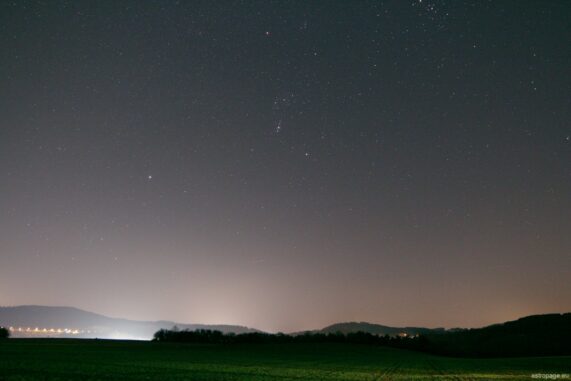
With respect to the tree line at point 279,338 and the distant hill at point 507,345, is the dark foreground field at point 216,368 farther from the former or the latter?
the distant hill at point 507,345

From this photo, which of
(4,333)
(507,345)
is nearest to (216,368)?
(4,333)

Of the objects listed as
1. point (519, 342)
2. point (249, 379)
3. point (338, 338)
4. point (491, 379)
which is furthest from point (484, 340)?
point (249, 379)

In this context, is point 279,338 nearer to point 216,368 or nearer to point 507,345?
point 507,345

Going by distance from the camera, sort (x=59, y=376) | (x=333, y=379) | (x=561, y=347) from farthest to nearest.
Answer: (x=561, y=347) < (x=333, y=379) < (x=59, y=376)

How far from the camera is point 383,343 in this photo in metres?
153

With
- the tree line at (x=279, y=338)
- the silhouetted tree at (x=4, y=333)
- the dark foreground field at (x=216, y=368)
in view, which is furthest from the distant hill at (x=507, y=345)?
the silhouetted tree at (x=4, y=333)

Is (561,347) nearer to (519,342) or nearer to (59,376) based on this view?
(519,342)

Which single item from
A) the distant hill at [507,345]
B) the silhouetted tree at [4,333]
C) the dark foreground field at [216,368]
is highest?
the silhouetted tree at [4,333]

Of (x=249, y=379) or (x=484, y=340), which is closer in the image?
(x=249, y=379)

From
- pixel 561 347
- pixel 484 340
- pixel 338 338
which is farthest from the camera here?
pixel 484 340

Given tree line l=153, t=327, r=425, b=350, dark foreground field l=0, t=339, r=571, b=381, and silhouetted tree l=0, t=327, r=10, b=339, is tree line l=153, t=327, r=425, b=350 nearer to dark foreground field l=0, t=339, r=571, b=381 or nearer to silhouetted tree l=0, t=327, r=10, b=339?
silhouetted tree l=0, t=327, r=10, b=339

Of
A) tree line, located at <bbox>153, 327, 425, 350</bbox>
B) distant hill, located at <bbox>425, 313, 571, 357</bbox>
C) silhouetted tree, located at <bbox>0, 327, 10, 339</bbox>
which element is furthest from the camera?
distant hill, located at <bbox>425, 313, 571, 357</bbox>

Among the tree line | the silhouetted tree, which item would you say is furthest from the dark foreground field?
the tree line

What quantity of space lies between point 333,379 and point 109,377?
15.6m
